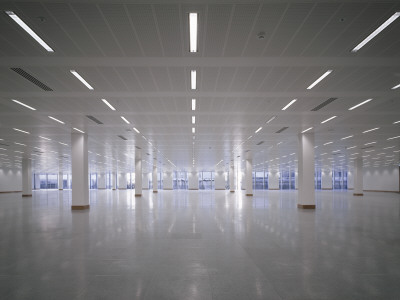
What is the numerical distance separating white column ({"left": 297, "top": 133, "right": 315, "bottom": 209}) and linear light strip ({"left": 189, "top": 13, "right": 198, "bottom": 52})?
68.2 ft

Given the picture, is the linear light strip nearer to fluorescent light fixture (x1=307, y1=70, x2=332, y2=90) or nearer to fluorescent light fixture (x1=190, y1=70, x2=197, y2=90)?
fluorescent light fixture (x1=190, y1=70, x2=197, y2=90)

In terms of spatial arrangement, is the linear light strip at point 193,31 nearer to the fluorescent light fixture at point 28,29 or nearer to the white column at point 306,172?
the fluorescent light fixture at point 28,29

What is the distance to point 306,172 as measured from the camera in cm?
2748

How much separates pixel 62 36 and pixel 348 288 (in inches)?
438

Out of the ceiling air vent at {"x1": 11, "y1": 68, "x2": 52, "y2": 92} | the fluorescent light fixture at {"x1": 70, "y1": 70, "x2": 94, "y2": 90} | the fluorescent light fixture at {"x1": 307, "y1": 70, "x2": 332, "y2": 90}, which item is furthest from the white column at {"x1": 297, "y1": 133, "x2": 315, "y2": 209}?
Answer: the ceiling air vent at {"x1": 11, "y1": 68, "x2": 52, "y2": 92}

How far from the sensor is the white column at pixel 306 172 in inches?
1053

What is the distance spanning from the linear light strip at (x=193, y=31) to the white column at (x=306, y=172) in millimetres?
20774

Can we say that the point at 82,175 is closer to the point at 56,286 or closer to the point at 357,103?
the point at 56,286

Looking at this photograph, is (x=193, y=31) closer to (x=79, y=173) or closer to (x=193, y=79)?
(x=193, y=79)

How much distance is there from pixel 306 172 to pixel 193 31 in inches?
869

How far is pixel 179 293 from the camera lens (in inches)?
247

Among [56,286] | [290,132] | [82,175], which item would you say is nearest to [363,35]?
[56,286]

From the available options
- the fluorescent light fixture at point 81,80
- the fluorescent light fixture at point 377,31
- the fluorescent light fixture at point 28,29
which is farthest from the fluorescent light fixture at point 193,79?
the fluorescent light fixture at point 377,31

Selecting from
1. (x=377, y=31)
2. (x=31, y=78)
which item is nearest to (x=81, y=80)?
(x=31, y=78)
